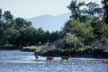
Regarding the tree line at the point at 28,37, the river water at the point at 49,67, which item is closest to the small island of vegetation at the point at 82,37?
the tree line at the point at 28,37

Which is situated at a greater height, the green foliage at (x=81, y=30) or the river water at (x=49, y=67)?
the green foliage at (x=81, y=30)

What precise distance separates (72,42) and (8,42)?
66.3m

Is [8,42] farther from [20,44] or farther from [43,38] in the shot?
[43,38]

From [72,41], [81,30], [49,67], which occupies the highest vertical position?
[81,30]

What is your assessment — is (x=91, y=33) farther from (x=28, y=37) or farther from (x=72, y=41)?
(x=28, y=37)

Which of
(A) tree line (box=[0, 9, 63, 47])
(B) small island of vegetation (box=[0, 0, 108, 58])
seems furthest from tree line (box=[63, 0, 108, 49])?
(A) tree line (box=[0, 9, 63, 47])

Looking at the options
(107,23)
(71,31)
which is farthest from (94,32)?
(71,31)

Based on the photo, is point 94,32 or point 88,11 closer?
point 94,32

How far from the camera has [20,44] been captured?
6870 inches

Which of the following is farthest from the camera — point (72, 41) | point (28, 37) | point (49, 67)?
point (28, 37)

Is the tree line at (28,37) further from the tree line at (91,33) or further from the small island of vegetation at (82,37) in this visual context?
the tree line at (91,33)

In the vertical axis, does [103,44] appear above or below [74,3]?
below

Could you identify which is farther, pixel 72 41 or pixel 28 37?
pixel 28 37

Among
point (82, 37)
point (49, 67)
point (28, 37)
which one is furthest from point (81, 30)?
point (49, 67)
